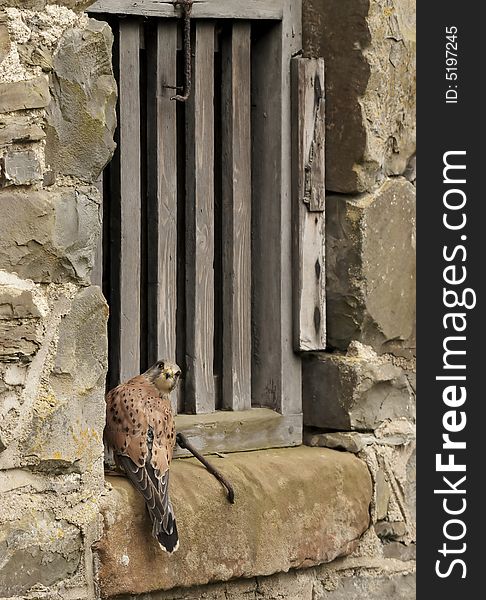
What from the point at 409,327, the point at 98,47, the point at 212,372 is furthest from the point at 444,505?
the point at 98,47

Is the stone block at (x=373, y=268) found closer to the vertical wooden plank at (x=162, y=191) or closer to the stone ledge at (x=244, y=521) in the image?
the stone ledge at (x=244, y=521)

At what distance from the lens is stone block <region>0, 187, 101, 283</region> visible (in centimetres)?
327

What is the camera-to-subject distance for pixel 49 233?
10.9 feet

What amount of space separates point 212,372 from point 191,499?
512 millimetres

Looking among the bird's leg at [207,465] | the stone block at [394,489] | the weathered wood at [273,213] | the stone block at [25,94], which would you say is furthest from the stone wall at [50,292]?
the stone block at [394,489]

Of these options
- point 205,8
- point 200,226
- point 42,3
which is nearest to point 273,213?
point 200,226

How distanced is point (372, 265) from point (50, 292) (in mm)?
1327

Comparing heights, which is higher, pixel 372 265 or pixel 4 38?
pixel 4 38

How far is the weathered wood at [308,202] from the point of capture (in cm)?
434

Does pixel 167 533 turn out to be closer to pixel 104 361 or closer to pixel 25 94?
pixel 104 361

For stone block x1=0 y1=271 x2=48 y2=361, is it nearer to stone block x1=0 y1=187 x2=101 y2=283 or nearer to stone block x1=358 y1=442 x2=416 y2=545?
stone block x1=0 y1=187 x2=101 y2=283

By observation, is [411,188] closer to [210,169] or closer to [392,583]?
[210,169]

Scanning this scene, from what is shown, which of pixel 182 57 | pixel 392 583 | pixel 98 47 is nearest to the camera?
pixel 98 47

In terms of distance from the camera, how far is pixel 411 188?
14.8 ft
